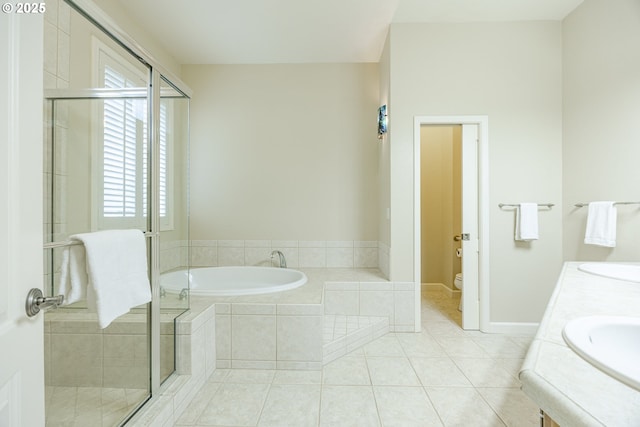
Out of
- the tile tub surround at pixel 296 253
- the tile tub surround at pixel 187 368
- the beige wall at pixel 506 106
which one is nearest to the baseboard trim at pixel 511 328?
the beige wall at pixel 506 106

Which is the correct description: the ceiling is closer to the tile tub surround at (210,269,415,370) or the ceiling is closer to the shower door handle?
the tile tub surround at (210,269,415,370)

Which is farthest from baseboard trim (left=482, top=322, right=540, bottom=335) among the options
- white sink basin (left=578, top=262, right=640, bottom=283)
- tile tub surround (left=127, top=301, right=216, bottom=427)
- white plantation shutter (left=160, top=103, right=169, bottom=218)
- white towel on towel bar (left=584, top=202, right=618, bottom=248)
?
white plantation shutter (left=160, top=103, right=169, bottom=218)

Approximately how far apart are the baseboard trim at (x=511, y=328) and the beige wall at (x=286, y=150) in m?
1.45

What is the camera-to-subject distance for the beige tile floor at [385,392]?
1.64 m

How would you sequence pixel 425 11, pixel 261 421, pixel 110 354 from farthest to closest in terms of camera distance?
pixel 425 11, pixel 261 421, pixel 110 354

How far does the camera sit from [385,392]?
1886 millimetres

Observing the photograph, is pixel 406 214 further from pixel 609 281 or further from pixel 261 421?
pixel 261 421

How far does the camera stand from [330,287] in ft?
9.45

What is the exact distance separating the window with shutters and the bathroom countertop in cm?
163

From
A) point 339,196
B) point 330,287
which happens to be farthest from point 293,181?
point 330,287

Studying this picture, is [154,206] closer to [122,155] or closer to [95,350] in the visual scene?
[122,155]

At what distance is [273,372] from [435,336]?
1.53 metres

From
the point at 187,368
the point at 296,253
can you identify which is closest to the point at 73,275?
the point at 187,368
